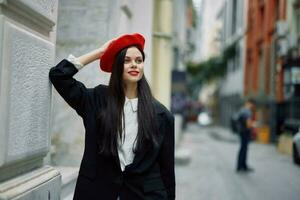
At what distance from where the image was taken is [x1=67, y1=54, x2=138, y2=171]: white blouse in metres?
3.01

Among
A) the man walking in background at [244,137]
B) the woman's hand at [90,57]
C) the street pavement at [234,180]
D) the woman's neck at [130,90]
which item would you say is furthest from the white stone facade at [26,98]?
the man walking in background at [244,137]

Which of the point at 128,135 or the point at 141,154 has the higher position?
the point at 128,135

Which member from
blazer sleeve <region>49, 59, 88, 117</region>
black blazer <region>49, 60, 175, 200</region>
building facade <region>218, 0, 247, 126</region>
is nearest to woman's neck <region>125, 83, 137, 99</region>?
black blazer <region>49, 60, 175, 200</region>

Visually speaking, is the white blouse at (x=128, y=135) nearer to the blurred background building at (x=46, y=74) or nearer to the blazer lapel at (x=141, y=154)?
the blazer lapel at (x=141, y=154)

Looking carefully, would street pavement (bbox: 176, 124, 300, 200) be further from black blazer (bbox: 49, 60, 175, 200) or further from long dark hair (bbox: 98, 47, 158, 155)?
long dark hair (bbox: 98, 47, 158, 155)

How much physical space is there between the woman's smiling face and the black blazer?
0.19m

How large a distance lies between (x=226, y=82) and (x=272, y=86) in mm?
19894

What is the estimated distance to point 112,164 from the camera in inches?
118

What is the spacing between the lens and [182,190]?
872cm

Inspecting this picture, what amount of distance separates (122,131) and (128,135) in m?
0.05

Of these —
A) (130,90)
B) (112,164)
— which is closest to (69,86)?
(130,90)

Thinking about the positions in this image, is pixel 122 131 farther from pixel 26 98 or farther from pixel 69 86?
pixel 26 98

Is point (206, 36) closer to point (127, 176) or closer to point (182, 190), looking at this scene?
point (182, 190)

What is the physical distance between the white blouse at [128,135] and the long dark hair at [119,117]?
3cm
